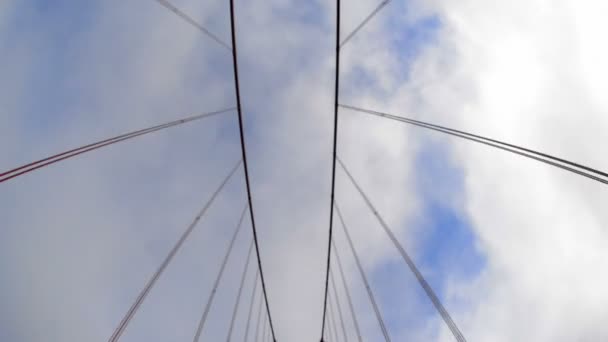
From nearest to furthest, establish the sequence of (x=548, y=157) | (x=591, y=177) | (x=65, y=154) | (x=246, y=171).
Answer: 1. (x=591, y=177)
2. (x=548, y=157)
3. (x=65, y=154)
4. (x=246, y=171)

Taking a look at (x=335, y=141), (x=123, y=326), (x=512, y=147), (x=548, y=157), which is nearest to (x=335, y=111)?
(x=335, y=141)

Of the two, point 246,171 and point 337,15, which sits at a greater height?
point 337,15

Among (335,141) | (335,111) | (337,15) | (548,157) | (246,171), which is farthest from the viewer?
(246,171)

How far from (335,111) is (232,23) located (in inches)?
230

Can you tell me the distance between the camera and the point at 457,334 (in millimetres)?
9266

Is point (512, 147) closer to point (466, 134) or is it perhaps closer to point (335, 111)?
point (466, 134)

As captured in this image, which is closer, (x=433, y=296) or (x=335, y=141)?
(x=433, y=296)

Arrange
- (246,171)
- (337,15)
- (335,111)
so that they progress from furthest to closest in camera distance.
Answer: (246,171) < (335,111) < (337,15)

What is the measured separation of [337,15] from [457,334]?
1014 cm

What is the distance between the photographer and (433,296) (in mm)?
9508

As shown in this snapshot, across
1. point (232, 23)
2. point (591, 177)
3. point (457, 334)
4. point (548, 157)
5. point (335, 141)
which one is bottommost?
point (457, 334)

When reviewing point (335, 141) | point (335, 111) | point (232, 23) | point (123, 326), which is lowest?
point (123, 326)

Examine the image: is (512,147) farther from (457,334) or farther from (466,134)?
(457,334)

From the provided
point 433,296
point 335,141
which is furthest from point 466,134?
point 335,141
